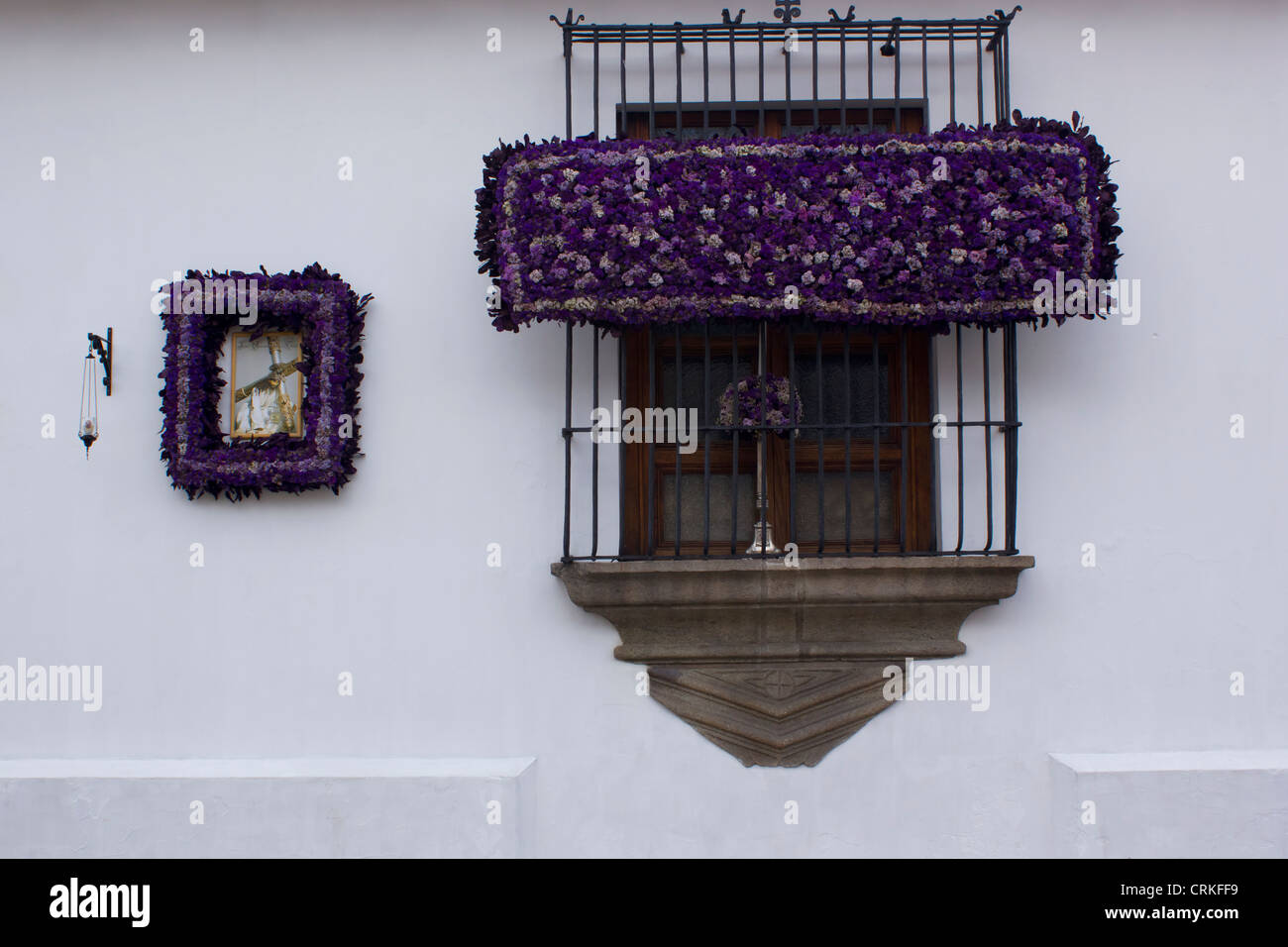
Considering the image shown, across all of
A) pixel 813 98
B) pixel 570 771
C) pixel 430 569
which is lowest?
pixel 570 771

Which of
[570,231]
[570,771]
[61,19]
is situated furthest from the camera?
[61,19]

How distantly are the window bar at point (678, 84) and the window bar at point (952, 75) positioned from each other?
0.88 metres

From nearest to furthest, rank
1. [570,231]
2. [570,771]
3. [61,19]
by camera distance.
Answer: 1. [570,231]
2. [570,771]
3. [61,19]

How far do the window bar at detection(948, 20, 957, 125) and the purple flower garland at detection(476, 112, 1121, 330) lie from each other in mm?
269

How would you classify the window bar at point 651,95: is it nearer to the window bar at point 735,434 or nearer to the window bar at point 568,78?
the window bar at point 568,78

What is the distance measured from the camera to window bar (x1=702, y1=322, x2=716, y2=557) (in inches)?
137

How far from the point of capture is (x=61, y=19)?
12.6ft

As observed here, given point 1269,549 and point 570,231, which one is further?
point 1269,549

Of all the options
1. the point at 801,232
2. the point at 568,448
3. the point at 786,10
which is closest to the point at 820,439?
the point at 801,232

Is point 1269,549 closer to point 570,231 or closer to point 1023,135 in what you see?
point 1023,135

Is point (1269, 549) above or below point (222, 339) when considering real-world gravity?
below

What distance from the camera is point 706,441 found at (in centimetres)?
350

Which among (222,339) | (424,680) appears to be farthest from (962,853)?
(222,339)

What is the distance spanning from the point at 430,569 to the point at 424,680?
0.37 meters
